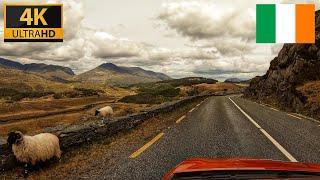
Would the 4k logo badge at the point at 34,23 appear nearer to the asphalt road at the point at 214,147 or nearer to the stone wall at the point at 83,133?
the stone wall at the point at 83,133

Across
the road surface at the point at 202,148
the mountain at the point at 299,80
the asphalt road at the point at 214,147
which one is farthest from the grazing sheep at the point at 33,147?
the mountain at the point at 299,80

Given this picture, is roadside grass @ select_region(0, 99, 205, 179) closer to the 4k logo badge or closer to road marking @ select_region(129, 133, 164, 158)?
road marking @ select_region(129, 133, 164, 158)

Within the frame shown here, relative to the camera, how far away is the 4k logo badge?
16422mm

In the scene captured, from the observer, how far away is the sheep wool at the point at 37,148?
8.66 m

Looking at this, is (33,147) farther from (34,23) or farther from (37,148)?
(34,23)

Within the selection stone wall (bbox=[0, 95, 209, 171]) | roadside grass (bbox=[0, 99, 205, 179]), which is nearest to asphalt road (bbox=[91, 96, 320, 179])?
roadside grass (bbox=[0, 99, 205, 179])

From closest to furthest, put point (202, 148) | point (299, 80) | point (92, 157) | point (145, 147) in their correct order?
1. point (92, 157)
2. point (202, 148)
3. point (145, 147)
4. point (299, 80)

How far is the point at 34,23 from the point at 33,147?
9.22 m

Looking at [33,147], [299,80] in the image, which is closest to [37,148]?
[33,147]

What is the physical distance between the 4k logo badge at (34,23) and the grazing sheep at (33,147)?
7.82 metres

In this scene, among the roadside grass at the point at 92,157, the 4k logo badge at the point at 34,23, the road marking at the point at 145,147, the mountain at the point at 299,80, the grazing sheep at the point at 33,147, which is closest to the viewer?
the roadside grass at the point at 92,157

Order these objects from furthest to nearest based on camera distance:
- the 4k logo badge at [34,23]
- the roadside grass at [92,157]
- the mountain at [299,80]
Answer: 1. the mountain at [299,80]
2. the 4k logo badge at [34,23]
3. the roadside grass at [92,157]

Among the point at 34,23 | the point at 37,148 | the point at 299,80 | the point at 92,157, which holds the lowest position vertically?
the point at 92,157

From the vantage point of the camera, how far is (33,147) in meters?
8.94
